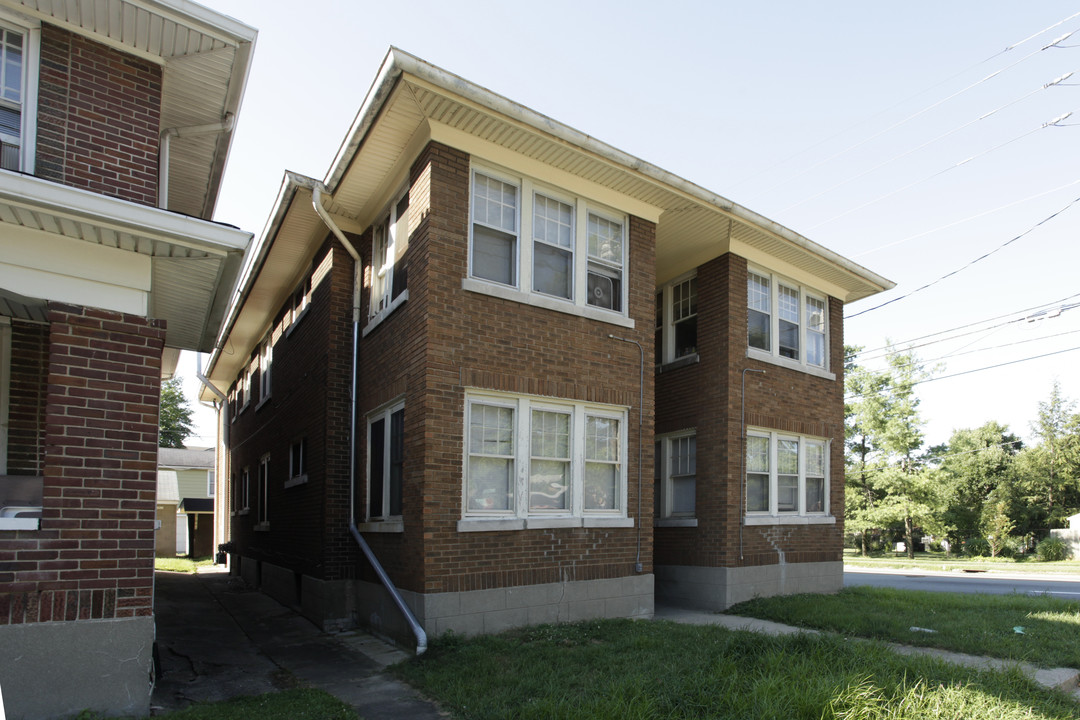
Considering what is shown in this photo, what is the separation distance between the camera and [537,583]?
900 cm

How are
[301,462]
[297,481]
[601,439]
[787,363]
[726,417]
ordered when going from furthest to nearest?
[787,363]
[301,462]
[297,481]
[726,417]
[601,439]

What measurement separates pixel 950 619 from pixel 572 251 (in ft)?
23.0

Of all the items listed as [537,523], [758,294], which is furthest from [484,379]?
[758,294]

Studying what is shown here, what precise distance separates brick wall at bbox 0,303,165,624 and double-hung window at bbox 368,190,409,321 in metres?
3.64

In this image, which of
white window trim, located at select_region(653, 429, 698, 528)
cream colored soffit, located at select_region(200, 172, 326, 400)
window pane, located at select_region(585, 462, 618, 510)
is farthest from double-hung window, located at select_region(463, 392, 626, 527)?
cream colored soffit, located at select_region(200, 172, 326, 400)

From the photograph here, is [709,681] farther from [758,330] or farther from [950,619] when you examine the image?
[758,330]

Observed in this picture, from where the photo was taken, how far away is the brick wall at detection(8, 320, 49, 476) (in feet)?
22.8

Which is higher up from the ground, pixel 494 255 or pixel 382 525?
pixel 494 255

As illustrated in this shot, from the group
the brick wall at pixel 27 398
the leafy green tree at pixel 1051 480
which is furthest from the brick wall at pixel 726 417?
the leafy green tree at pixel 1051 480

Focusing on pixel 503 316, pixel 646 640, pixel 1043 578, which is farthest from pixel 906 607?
pixel 1043 578

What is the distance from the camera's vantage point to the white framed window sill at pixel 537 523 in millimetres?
8539

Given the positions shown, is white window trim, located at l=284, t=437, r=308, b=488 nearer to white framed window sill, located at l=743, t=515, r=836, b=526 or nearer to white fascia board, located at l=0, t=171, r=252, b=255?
white fascia board, located at l=0, t=171, r=252, b=255

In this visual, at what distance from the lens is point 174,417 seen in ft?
188

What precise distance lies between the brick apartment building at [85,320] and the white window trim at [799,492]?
899 centimetres
